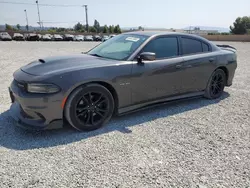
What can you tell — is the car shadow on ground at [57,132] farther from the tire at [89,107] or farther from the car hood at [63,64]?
the car hood at [63,64]

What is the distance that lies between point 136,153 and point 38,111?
1.40m

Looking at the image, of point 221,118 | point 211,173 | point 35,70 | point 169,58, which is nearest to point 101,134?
point 35,70

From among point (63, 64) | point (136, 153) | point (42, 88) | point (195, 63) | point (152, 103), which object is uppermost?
point (63, 64)

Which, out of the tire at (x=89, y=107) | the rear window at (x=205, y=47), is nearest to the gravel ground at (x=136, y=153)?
the tire at (x=89, y=107)

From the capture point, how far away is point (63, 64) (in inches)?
127

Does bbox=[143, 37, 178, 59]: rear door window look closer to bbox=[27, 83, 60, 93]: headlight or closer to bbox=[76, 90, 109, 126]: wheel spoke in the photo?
bbox=[76, 90, 109, 126]: wheel spoke

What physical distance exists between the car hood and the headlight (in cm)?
20

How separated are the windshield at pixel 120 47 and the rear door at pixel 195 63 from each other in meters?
0.97

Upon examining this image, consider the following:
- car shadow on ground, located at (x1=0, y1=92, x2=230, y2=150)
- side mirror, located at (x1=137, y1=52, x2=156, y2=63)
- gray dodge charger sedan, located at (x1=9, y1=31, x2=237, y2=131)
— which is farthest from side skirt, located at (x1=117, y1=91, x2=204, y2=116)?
side mirror, located at (x1=137, y1=52, x2=156, y2=63)

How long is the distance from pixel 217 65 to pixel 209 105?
0.92 m

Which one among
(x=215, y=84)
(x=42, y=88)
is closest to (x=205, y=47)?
(x=215, y=84)

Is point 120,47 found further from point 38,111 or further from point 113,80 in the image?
point 38,111

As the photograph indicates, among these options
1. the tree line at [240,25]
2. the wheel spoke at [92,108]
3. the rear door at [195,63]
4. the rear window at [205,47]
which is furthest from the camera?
the tree line at [240,25]

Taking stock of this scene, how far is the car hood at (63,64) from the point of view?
9.90ft
